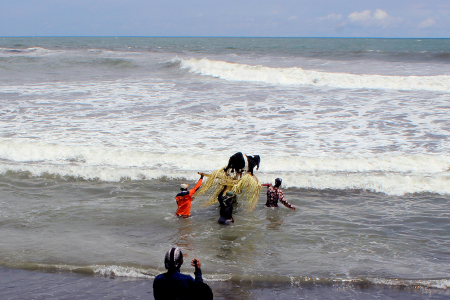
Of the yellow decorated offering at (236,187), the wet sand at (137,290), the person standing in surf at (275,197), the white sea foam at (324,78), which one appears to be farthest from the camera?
the white sea foam at (324,78)

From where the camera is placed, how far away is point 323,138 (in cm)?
1344

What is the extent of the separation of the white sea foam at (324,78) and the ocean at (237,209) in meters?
3.82

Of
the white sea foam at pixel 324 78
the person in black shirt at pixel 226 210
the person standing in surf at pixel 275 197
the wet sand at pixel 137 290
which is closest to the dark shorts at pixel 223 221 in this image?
the person in black shirt at pixel 226 210

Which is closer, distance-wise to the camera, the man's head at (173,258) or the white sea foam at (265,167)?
the man's head at (173,258)

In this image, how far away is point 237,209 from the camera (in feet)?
27.2

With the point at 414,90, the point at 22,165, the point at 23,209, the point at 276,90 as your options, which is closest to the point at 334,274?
the point at 23,209

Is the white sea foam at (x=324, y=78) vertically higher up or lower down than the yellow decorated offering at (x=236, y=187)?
higher up

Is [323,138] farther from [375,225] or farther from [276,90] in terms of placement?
[276,90]

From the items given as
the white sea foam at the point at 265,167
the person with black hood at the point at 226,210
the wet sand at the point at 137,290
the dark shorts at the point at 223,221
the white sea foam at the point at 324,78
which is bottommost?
the wet sand at the point at 137,290

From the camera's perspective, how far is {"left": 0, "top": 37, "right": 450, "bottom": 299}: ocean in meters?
5.59

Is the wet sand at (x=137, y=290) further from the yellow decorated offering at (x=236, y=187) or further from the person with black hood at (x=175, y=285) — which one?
the yellow decorated offering at (x=236, y=187)

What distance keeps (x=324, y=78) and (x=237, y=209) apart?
2083cm

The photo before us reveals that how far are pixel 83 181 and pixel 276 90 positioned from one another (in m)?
15.4

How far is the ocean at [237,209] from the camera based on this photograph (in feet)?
18.4
